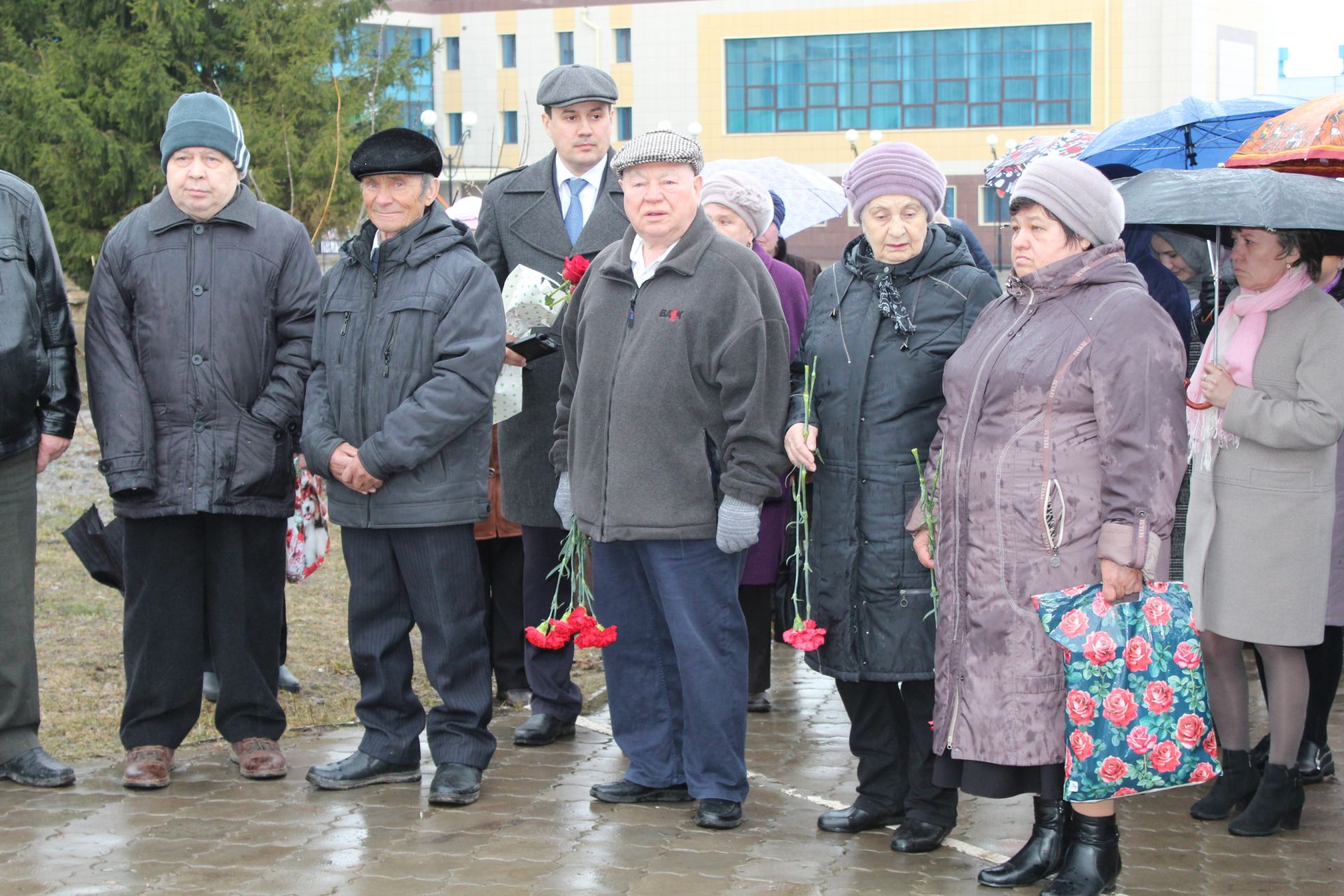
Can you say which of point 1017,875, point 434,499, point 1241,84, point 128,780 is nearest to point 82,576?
point 128,780

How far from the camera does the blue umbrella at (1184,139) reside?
693 centimetres

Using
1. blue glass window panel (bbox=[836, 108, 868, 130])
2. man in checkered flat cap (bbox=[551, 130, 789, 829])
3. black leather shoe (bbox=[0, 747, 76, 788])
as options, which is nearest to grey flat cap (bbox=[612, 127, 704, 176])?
man in checkered flat cap (bbox=[551, 130, 789, 829])

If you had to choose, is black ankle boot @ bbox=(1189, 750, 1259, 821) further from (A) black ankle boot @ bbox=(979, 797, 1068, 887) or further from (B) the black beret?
(B) the black beret

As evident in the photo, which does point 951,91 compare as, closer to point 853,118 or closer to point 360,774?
point 853,118

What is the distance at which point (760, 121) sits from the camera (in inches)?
2267

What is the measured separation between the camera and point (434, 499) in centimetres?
488

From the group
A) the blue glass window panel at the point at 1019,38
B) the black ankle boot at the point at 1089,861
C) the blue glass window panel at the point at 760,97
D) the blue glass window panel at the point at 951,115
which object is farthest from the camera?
the blue glass window panel at the point at 760,97

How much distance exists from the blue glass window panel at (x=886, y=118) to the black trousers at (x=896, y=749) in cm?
5311

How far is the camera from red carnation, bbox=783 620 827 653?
14.0ft

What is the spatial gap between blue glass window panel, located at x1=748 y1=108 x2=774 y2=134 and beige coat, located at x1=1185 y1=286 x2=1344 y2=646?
177ft

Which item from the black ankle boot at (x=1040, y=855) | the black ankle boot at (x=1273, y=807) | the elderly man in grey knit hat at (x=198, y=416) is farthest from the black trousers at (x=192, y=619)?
the black ankle boot at (x=1273, y=807)

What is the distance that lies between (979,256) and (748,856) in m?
2.71

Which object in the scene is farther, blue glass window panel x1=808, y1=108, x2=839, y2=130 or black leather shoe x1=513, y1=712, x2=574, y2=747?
blue glass window panel x1=808, y1=108, x2=839, y2=130

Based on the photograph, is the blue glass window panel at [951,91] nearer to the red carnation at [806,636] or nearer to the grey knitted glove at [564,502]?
the grey knitted glove at [564,502]
